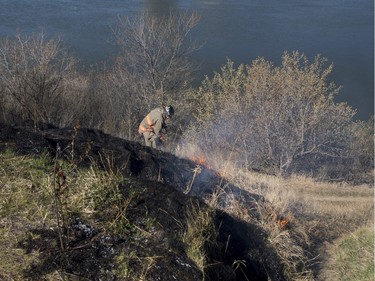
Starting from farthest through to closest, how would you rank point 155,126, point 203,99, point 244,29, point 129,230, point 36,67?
point 244,29
point 203,99
point 36,67
point 155,126
point 129,230

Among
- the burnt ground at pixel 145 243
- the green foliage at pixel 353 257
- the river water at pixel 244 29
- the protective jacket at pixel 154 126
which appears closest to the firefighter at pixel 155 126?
the protective jacket at pixel 154 126

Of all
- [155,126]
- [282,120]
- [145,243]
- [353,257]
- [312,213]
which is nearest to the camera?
[145,243]

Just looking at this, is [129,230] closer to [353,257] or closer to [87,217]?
[87,217]

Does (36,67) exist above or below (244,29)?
below

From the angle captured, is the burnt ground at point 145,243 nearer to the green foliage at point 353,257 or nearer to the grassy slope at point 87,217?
the grassy slope at point 87,217

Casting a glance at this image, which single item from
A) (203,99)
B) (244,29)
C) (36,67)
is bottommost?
(203,99)

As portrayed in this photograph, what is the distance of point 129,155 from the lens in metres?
9.04

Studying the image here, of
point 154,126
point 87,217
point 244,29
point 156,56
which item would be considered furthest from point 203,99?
point 87,217

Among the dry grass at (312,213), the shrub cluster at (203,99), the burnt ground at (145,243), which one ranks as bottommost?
the shrub cluster at (203,99)

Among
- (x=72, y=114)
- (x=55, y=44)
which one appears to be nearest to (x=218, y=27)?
(x=55, y=44)

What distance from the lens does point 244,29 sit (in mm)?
40781

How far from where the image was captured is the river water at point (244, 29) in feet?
118

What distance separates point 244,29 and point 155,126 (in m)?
28.7

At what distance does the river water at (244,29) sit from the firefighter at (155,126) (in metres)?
22.2
